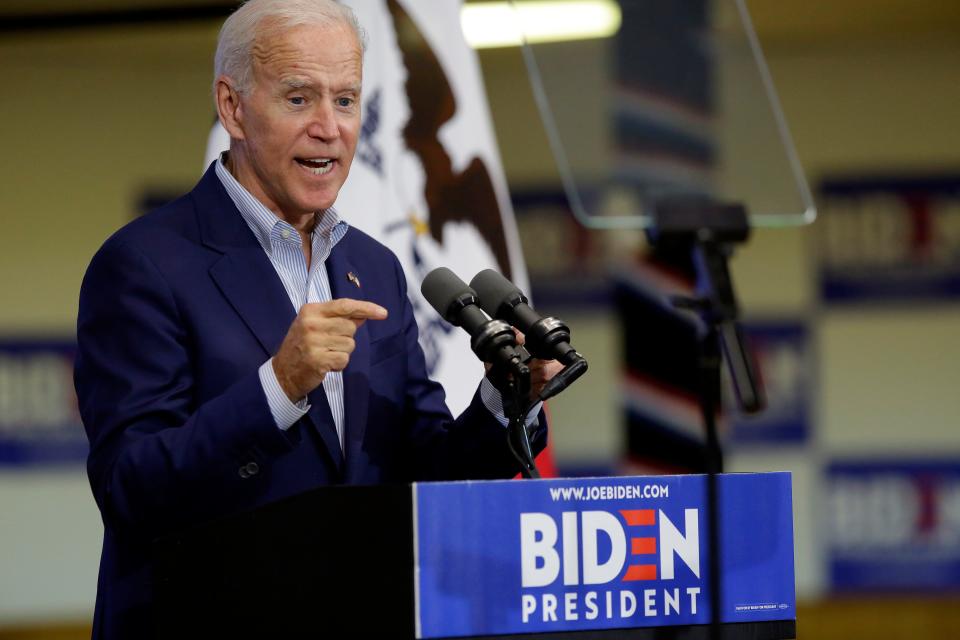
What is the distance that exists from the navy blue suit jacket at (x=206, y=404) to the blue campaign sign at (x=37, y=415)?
4.49m

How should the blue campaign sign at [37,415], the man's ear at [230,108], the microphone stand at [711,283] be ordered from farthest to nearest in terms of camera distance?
the blue campaign sign at [37,415]
the microphone stand at [711,283]
the man's ear at [230,108]

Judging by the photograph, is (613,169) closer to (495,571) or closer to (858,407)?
(495,571)

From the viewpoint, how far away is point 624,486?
1.32m

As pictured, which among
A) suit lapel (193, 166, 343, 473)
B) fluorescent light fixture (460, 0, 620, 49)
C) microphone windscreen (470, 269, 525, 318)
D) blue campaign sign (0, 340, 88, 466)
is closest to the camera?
microphone windscreen (470, 269, 525, 318)

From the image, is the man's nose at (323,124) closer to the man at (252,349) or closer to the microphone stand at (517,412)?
the man at (252,349)

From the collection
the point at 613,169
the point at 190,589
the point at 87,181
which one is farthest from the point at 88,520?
the point at 190,589

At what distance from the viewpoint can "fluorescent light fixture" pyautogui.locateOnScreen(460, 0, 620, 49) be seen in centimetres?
297

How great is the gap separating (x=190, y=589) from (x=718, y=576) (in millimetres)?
540

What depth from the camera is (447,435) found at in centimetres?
179

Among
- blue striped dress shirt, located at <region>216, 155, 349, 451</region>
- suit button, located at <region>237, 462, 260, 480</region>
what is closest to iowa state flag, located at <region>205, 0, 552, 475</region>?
blue striped dress shirt, located at <region>216, 155, 349, 451</region>

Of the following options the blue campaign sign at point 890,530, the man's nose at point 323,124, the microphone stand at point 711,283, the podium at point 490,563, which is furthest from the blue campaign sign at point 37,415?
the podium at point 490,563

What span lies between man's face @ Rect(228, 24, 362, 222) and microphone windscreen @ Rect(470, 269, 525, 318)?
0.27 meters

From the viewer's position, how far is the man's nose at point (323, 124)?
1.71 m

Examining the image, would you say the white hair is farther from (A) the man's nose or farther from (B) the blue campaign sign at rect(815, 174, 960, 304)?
(B) the blue campaign sign at rect(815, 174, 960, 304)
